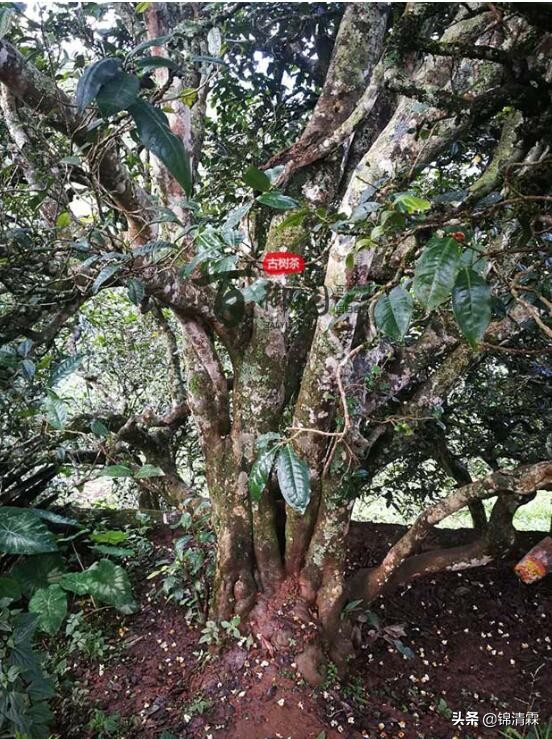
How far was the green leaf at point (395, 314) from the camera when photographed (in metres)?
0.85

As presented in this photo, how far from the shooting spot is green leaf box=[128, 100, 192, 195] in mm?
596

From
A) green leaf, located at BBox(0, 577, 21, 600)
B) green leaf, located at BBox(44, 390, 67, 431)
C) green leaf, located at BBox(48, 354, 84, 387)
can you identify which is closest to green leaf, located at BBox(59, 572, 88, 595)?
green leaf, located at BBox(0, 577, 21, 600)

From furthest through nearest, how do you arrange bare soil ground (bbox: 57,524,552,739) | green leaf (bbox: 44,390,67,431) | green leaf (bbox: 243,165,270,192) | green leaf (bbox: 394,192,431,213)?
bare soil ground (bbox: 57,524,552,739) → green leaf (bbox: 44,390,67,431) → green leaf (bbox: 243,165,270,192) → green leaf (bbox: 394,192,431,213)

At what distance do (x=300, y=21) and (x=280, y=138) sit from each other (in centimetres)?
52

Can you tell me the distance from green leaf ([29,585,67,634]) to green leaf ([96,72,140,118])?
4.82 feet

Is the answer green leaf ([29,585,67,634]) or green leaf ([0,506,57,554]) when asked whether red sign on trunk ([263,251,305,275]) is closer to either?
green leaf ([0,506,57,554])

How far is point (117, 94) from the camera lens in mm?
564

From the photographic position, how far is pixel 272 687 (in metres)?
1.88

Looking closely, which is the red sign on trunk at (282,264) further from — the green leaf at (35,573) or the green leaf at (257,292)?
the green leaf at (35,573)

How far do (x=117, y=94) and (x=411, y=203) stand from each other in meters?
0.51

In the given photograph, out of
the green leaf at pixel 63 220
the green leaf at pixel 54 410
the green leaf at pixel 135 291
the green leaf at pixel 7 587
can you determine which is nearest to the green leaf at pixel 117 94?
the green leaf at pixel 135 291

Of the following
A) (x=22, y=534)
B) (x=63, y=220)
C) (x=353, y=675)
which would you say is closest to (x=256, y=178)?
(x=63, y=220)

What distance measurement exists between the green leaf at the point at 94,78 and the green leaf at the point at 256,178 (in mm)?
371

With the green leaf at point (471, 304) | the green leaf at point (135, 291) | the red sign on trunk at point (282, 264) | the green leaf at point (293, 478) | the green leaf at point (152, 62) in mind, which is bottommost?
the green leaf at point (293, 478)
